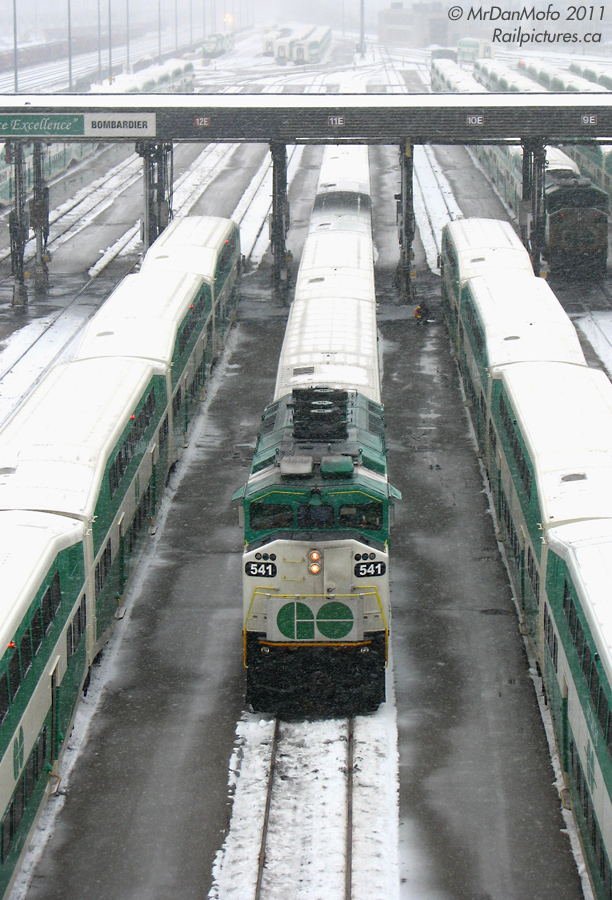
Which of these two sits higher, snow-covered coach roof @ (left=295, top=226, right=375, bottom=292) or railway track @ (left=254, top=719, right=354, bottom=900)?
snow-covered coach roof @ (left=295, top=226, right=375, bottom=292)

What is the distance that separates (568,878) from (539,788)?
221 cm

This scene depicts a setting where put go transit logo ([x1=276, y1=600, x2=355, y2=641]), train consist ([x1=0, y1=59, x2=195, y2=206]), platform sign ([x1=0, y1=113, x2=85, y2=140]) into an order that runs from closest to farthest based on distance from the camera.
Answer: go transit logo ([x1=276, y1=600, x2=355, y2=641]), platform sign ([x1=0, y1=113, x2=85, y2=140]), train consist ([x1=0, y1=59, x2=195, y2=206])

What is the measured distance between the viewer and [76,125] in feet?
153

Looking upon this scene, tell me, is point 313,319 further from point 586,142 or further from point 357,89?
point 357,89

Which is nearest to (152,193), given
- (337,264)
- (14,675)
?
(337,264)

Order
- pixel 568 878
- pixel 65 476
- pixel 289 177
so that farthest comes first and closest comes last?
pixel 289 177
pixel 65 476
pixel 568 878

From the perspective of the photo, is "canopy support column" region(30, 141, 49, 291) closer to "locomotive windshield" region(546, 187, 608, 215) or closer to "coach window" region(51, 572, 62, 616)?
"locomotive windshield" region(546, 187, 608, 215)

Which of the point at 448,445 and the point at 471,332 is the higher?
the point at 471,332

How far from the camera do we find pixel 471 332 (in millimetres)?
34938

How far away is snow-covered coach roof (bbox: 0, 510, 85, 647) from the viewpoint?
53.9ft

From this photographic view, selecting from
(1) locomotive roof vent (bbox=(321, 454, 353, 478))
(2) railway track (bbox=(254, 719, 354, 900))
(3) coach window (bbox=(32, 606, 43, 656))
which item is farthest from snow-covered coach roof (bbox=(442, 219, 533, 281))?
(3) coach window (bbox=(32, 606, 43, 656))

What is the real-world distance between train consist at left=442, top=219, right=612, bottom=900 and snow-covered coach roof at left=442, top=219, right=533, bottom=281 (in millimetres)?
466

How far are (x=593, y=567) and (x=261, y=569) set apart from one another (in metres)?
5.47

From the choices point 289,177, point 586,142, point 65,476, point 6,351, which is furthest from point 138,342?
point 289,177
